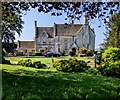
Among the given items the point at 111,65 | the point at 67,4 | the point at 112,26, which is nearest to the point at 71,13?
the point at 67,4

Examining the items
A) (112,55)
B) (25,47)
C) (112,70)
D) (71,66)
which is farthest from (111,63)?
(25,47)

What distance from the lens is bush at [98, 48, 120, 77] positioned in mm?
13580

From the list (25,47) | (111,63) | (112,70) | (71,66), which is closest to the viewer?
(112,70)

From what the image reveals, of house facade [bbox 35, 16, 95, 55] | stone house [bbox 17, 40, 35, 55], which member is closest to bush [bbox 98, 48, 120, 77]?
house facade [bbox 35, 16, 95, 55]

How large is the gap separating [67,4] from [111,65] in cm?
789

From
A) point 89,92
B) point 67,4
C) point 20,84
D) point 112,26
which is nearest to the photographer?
point 67,4

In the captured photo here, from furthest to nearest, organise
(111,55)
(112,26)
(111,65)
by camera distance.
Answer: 1. (112,26)
2. (111,55)
3. (111,65)

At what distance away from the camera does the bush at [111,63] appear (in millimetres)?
13580

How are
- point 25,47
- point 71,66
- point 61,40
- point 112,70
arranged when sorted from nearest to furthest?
point 112,70 < point 71,66 < point 25,47 < point 61,40

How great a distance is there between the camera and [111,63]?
14523 millimetres

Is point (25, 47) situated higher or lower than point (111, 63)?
higher

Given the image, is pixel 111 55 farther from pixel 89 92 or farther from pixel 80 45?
pixel 80 45

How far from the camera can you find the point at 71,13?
272 inches

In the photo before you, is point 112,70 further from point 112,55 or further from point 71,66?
point 71,66
